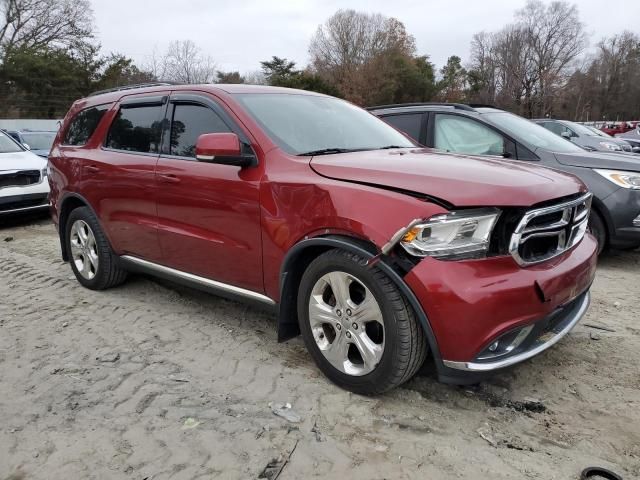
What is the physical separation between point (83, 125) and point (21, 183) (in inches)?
155

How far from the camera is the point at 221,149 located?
9.69ft

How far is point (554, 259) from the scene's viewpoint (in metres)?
2.63

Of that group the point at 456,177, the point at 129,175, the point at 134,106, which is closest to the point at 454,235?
the point at 456,177

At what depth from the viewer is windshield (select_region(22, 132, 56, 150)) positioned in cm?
1256

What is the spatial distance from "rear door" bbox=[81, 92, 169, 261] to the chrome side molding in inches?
2.4

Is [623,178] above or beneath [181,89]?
beneath

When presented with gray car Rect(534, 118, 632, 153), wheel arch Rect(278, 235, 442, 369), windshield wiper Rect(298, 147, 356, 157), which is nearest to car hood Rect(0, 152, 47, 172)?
windshield wiper Rect(298, 147, 356, 157)

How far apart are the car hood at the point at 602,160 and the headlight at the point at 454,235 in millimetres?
3333

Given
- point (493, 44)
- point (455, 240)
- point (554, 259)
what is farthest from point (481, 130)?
point (493, 44)

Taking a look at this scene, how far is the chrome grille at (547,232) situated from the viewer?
241cm

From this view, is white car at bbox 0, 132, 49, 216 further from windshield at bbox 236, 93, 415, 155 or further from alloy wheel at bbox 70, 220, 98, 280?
windshield at bbox 236, 93, 415, 155

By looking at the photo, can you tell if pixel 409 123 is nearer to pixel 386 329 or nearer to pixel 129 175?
pixel 129 175

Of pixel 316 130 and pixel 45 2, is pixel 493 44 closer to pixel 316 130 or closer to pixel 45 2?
pixel 45 2

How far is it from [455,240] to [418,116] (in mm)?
3882
